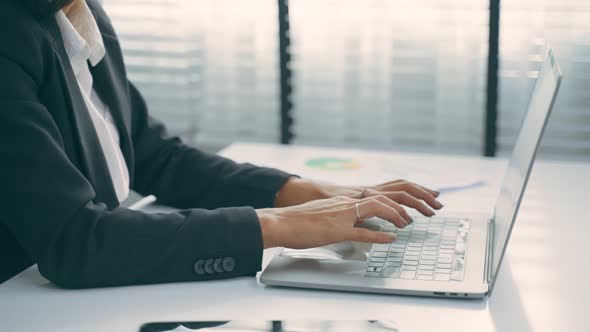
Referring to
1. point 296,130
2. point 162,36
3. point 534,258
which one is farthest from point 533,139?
point 162,36

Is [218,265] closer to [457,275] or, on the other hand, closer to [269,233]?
[269,233]

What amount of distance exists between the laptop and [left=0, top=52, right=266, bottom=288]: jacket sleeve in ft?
0.28

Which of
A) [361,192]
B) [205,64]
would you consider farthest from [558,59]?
[361,192]

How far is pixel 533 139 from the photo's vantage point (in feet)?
3.87

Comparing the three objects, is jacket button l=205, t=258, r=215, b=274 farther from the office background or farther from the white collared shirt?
the office background

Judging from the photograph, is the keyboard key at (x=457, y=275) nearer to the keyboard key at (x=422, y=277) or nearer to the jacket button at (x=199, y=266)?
the keyboard key at (x=422, y=277)

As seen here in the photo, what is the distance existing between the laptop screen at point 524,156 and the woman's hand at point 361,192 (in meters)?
0.12

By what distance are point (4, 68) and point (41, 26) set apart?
0.12m

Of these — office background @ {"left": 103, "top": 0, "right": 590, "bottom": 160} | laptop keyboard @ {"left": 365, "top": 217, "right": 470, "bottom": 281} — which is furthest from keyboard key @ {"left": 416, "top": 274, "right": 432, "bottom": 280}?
office background @ {"left": 103, "top": 0, "right": 590, "bottom": 160}

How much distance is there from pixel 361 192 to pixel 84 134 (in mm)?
493

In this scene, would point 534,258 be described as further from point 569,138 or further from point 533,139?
point 569,138

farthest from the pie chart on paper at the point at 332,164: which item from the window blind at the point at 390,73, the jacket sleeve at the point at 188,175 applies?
the window blind at the point at 390,73

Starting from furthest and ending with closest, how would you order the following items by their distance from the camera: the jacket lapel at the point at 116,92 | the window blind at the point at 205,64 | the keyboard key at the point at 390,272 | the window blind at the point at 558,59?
the window blind at the point at 205,64, the window blind at the point at 558,59, the jacket lapel at the point at 116,92, the keyboard key at the point at 390,272

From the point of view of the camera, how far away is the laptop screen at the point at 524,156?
1.13 metres
